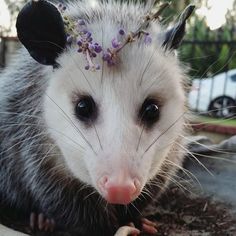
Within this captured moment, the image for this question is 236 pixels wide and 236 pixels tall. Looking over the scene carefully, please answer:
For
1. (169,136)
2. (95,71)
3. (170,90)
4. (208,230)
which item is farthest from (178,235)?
(95,71)

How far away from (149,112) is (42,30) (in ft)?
1.40

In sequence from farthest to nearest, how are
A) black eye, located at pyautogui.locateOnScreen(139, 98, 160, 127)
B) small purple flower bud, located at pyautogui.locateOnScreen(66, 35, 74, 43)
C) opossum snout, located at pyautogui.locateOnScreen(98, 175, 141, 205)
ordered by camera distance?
small purple flower bud, located at pyautogui.locateOnScreen(66, 35, 74, 43), black eye, located at pyautogui.locateOnScreen(139, 98, 160, 127), opossum snout, located at pyautogui.locateOnScreen(98, 175, 141, 205)

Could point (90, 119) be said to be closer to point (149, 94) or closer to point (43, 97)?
point (149, 94)

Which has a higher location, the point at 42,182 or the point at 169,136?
the point at 169,136

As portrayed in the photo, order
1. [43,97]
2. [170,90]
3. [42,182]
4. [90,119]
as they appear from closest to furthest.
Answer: [90,119], [170,90], [43,97], [42,182]

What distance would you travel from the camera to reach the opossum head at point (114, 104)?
1317mm

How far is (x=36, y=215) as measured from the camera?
1.96 meters

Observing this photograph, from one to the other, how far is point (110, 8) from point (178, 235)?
0.88 m

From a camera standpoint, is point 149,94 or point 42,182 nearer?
point 149,94

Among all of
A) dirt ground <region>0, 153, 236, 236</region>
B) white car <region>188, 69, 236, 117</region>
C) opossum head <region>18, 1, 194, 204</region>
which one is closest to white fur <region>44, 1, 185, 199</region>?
opossum head <region>18, 1, 194, 204</region>

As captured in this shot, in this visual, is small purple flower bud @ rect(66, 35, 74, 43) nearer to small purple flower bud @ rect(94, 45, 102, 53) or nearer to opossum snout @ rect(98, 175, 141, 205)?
small purple flower bud @ rect(94, 45, 102, 53)

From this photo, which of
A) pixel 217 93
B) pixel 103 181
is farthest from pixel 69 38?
pixel 217 93

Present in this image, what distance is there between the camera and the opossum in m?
1.38

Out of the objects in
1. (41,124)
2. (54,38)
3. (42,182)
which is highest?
(54,38)
